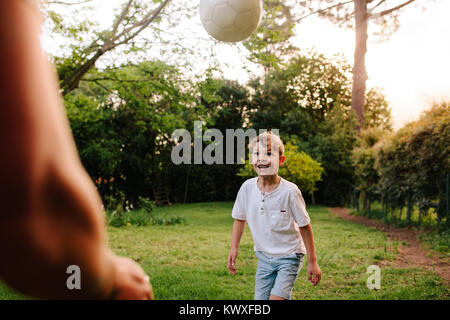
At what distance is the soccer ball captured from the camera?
367 centimetres

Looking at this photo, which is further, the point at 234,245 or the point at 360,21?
the point at 360,21

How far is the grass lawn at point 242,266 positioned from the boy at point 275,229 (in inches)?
58.4

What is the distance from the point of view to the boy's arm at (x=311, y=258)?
2447 mm

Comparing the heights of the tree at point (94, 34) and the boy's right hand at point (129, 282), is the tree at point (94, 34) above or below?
above

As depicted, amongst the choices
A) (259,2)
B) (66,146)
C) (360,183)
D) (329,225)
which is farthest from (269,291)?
(360,183)

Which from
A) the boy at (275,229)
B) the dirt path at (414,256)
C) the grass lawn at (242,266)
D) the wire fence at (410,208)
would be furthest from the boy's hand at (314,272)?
the wire fence at (410,208)

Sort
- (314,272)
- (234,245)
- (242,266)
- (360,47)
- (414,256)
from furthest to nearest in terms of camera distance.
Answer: (360,47)
(414,256)
(242,266)
(234,245)
(314,272)

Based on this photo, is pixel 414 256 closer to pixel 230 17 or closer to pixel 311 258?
pixel 311 258

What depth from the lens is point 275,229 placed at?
2609mm

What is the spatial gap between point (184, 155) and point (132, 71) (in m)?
8.63

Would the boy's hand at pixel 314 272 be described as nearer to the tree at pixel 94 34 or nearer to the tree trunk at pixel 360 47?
the tree at pixel 94 34

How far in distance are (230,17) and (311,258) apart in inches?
100

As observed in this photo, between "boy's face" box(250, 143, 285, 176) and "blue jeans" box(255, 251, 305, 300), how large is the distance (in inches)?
23.7

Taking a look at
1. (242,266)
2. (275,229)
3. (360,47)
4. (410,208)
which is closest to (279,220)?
(275,229)
